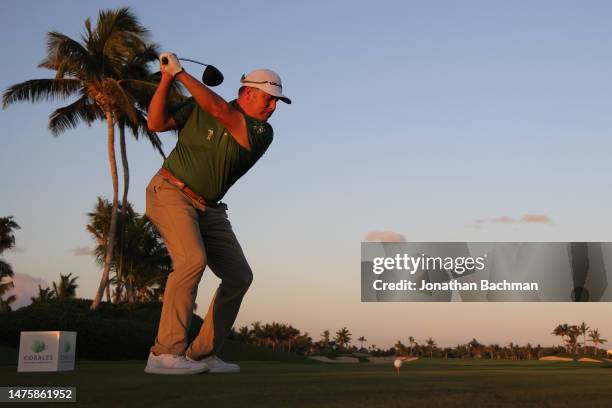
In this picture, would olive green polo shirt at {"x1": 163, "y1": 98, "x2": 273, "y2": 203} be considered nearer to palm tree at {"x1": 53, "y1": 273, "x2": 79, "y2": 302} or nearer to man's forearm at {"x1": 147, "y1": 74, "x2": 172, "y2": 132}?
man's forearm at {"x1": 147, "y1": 74, "x2": 172, "y2": 132}

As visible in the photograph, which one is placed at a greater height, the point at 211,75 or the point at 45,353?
the point at 211,75

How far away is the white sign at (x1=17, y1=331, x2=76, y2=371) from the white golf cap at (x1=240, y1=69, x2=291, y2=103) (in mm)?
3499

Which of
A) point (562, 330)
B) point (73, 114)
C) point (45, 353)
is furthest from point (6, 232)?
point (562, 330)

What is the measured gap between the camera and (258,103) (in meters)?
6.35

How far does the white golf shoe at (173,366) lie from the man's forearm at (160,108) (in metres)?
1.86

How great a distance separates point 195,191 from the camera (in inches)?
251

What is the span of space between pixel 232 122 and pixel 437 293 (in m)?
35.4

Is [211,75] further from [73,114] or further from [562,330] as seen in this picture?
[562,330]

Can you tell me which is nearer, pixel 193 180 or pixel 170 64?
pixel 170 64

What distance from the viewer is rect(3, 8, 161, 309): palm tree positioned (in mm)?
31531

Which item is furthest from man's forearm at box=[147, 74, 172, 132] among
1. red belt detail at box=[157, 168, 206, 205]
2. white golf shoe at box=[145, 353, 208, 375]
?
white golf shoe at box=[145, 353, 208, 375]

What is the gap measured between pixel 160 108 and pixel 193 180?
0.64 meters

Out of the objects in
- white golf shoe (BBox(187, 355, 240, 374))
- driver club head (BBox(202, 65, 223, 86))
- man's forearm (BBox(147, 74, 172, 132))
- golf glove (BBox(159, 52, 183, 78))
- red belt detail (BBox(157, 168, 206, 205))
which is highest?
driver club head (BBox(202, 65, 223, 86))

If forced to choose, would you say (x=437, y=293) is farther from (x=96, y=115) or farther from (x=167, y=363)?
(x=167, y=363)
